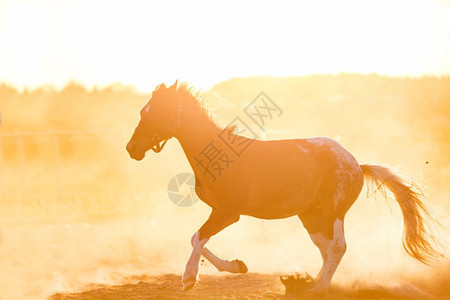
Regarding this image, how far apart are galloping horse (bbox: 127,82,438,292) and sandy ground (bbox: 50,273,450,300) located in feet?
1.43

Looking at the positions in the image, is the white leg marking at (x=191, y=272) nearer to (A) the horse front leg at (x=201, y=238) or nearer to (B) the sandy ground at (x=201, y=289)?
(A) the horse front leg at (x=201, y=238)

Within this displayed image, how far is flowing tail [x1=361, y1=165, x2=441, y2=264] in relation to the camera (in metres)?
6.74

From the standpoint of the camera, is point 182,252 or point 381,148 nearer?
point 182,252

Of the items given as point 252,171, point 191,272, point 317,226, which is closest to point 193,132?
point 252,171

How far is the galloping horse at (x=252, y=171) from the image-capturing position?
20.0ft

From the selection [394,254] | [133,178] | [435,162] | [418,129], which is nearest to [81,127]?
[133,178]

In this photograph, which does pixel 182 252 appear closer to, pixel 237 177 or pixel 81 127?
pixel 237 177

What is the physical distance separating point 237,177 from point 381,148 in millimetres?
12752

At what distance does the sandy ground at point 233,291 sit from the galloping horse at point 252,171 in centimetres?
44

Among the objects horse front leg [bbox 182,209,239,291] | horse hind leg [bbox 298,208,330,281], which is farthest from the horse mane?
horse hind leg [bbox 298,208,330,281]

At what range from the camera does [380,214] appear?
10250mm

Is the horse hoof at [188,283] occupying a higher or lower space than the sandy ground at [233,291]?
higher

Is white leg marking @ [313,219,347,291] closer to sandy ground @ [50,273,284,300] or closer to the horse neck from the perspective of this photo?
sandy ground @ [50,273,284,300]

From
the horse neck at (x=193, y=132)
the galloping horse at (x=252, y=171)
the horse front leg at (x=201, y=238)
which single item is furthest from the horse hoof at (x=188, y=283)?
the horse neck at (x=193, y=132)
